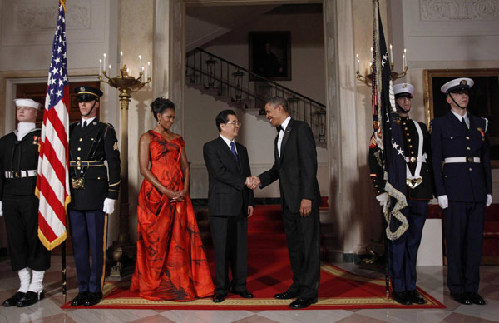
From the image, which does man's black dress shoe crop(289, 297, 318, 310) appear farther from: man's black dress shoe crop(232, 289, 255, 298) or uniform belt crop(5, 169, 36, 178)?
uniform belt crop(5, 169, 36, 178)

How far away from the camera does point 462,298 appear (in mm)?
3385

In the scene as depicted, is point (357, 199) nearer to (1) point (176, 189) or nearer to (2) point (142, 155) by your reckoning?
(1) point (176, 189)

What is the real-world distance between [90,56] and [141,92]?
1.08 meters

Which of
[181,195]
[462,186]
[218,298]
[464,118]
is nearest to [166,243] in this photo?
[181,195]

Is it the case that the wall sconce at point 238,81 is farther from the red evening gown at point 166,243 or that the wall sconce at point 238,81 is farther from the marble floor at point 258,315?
the marble floor at point 258,315

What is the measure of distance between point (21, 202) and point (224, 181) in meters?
1.85

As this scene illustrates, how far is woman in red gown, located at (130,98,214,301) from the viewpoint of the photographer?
3.62 metres

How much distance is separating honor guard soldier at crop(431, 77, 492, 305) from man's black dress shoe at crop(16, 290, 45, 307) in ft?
12.1

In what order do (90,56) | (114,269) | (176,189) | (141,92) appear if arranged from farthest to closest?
(90,56) < (141,92) < (114,269) < (176,189)

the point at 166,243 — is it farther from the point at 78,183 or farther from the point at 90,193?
the point at 78,183

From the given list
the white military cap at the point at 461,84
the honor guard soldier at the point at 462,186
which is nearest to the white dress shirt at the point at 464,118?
the honor guard soldier at the point at 462,186

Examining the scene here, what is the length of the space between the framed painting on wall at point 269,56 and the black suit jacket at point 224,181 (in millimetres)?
8192

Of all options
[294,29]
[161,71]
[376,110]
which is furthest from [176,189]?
[294,29]

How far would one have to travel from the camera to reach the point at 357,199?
536 cm
